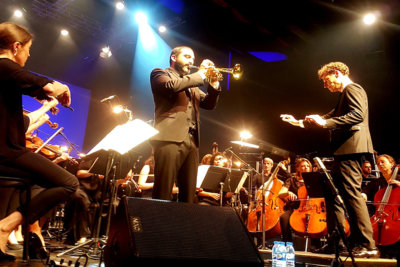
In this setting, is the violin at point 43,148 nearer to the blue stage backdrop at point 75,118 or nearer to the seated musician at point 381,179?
the blue stage backdrop at point 75,118

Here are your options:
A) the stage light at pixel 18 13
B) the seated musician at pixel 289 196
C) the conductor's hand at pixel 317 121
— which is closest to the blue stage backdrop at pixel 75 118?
the stage light at pixel 18 13

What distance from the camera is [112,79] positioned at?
10.3 meters

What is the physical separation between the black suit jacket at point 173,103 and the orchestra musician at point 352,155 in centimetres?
140

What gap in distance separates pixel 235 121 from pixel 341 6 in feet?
14.5

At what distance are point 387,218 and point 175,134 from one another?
3969 millimetres

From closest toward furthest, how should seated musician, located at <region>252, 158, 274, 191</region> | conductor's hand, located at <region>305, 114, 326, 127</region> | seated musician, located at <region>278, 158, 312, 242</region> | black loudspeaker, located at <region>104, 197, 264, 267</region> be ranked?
black loudspeaker, located at <region>104, 197, 264, 267</region>, conductor's hand, located at <region>305, 114, 326, 127</region>, seated musician, located at <region>278, 158, 312, 242</region>, seated musician, located at <region>252, 158, 274, 191</region>

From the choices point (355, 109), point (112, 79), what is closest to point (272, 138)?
point (112, 79)

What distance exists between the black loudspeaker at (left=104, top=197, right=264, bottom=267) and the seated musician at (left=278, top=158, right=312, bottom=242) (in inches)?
164

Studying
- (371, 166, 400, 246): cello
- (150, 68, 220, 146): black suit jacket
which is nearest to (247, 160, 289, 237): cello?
(371, 166, 400, 246): cello

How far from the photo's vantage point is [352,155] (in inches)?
135

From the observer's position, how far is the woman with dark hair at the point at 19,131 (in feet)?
7.24

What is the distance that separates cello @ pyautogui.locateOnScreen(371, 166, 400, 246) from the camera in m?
4.77

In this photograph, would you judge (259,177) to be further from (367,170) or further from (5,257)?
(5,257)

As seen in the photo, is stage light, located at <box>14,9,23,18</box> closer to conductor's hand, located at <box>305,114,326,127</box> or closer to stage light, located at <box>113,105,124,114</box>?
stage light, located at <box>113,105,124,114</box>
